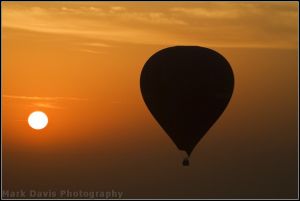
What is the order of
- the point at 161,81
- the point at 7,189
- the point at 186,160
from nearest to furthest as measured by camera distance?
1. the point at 186,160
2. the point at 161,81
3. the point at 7,189

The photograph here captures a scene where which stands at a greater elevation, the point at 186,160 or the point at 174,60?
the point at 174,60

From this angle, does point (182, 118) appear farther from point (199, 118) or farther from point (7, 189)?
point (7, 189)

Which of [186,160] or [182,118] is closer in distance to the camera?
[186,160]

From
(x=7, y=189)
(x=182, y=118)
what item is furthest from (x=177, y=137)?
(x=7, y=189)

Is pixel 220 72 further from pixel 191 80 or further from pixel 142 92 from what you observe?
pixel 142 92

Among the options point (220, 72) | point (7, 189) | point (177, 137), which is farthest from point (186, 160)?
point (7, 189)

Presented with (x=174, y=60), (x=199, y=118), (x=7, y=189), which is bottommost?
(x=199, y=118)

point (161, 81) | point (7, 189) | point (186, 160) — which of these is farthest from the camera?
point (7, 189)
